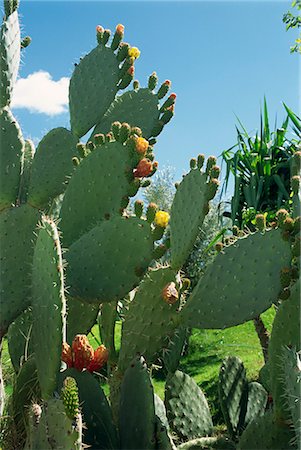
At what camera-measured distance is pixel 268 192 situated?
523 centimetres

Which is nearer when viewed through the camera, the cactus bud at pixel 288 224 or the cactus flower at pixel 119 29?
the cactus bud at pixel 288 224

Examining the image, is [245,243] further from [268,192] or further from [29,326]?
[268,192]

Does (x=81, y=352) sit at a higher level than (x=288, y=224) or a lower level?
lower

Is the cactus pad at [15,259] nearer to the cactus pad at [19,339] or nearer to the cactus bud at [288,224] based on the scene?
the cactus pad at [19,339]

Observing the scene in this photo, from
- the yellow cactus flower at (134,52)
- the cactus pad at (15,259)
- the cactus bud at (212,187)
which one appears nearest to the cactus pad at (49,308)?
the cactus pad at (15,259)

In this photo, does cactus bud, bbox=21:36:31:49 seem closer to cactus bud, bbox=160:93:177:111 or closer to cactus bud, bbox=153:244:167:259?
cactus bud, bbox=160:93:177:111

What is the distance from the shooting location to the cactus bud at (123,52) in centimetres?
236

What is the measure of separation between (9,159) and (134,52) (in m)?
0.71

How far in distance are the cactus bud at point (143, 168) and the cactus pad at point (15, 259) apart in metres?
0.36

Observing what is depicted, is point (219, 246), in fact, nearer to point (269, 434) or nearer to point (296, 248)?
point (296, 248)

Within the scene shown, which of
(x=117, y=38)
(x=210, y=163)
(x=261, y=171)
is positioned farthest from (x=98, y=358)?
(x=261, y=171)

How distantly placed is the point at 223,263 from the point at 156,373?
4.08 metres

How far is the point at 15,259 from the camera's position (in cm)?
188

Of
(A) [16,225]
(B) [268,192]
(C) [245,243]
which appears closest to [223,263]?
(C) [245,243]
